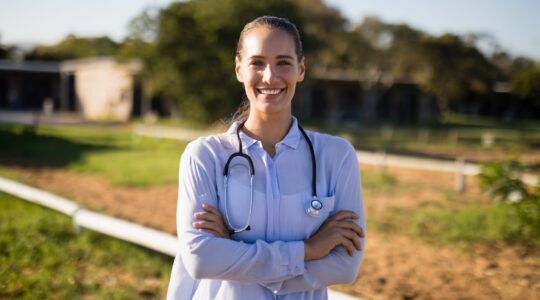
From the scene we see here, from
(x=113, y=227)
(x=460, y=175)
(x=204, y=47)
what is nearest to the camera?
(x=113, y=227)

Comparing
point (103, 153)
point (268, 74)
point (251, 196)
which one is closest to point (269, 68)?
point (268, 74)

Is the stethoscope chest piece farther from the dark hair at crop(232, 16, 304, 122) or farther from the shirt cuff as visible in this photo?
the dark hair at crop(232, 16, 304, 122)

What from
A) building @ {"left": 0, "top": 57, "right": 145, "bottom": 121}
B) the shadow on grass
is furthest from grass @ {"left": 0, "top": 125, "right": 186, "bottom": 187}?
building @ {"left": 0, "top": 57, "right": 145, "bottom": 121}

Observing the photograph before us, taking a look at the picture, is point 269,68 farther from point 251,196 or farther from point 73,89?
point 73,89

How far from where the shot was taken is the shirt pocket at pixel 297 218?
1901 mm

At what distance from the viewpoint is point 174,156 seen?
49.5 feet

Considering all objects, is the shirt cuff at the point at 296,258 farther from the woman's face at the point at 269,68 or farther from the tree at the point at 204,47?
the tree at the point at 204,47

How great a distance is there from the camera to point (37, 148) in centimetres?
1627

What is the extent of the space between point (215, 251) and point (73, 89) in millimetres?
42551

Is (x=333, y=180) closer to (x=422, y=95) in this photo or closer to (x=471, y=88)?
(x=471, y=88)

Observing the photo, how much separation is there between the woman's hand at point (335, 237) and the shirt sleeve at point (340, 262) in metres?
0.03

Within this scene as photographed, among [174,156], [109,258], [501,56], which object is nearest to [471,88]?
[501,56]

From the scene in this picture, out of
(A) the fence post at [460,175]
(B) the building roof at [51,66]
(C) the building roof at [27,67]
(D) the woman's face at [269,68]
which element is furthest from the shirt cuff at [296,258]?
(C) the building roof at [27,67]

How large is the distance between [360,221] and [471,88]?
31.0 metres
